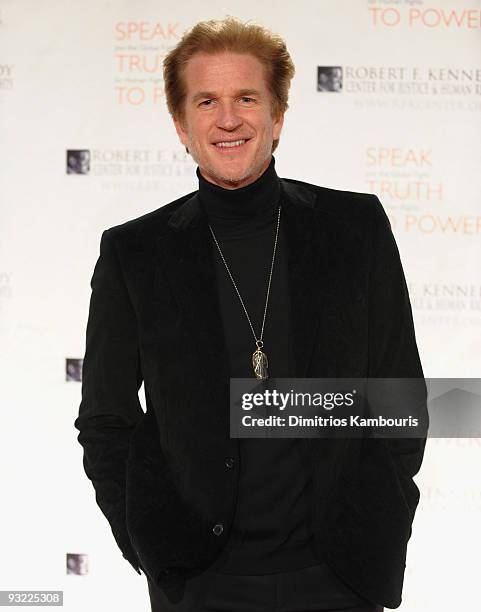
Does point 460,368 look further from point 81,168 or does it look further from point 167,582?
point 167,582

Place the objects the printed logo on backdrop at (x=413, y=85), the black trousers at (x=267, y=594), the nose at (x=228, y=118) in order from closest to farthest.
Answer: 1. the black trousers at (x=267, y=594)
2. the nose at (x=228, y=118)
3. the printed logo on backdrop at (x=413, y=85)

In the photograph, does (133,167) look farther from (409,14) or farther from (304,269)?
(304,269)

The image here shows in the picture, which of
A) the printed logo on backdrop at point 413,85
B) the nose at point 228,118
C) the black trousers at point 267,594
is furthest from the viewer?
the printed logo on backdrop at point 413,85

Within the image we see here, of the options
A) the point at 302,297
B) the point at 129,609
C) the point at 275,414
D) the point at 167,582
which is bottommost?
the point at 129,609

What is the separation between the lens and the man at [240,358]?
126 cm

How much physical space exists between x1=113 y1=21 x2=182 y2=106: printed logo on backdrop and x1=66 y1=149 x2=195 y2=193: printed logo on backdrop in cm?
15

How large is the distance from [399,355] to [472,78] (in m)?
1.46

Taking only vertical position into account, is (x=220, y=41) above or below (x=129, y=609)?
above

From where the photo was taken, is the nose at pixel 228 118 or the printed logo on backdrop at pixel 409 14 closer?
the nose at pixel 228 118

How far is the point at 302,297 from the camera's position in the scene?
51.9 inches

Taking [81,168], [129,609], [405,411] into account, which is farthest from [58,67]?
[405,411]

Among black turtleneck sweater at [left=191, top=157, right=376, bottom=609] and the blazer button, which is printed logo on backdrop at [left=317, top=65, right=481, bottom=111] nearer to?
black turtleneck sweater at [left=191, top=157, right=376, bottom=609]

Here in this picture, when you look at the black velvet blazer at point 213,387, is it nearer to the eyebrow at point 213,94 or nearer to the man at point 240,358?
the man at point 240,358

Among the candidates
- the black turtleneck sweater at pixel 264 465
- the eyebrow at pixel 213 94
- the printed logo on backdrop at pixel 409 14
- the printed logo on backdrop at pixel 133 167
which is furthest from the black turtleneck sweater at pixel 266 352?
the printed logo on backdrop at pixel 409 14
